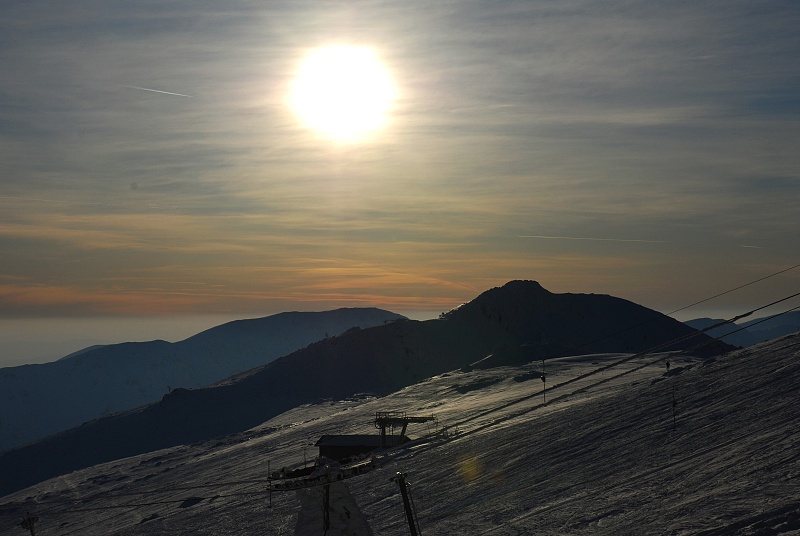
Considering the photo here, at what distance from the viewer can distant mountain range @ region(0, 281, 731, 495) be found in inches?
6811

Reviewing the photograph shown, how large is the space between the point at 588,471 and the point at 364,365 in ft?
463

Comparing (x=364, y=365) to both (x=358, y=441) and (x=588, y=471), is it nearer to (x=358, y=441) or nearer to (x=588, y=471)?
(x=358, y=441)

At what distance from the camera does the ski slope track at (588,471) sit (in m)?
31.7

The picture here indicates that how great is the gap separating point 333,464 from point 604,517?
55.9ft

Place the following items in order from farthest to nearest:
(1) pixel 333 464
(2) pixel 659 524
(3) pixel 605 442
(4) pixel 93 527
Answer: (4) pixel 93 527 < (3) pixel 605 442 < (2) pixel 659 524 < (1) pixel 333 464

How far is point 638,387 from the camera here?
206ft

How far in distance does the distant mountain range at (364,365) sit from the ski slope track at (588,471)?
82084 mm

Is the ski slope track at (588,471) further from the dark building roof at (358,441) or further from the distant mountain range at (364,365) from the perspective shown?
the distant mountain range at (364,365)

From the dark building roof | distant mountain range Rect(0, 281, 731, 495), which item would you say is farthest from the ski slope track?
distant mountain range Rect(0, 281, 731, 495)

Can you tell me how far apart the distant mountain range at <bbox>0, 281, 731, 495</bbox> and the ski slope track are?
269 ft

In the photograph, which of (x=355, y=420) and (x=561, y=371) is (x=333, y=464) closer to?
(x=355, y=420)

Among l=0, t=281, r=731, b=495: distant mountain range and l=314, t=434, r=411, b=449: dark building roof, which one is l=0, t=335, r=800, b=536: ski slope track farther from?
l=0, t=281, r=731, b=495: distant mountain range

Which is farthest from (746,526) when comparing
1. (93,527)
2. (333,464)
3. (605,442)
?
(93,527)

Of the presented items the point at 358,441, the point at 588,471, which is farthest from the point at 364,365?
the point at 588,471
